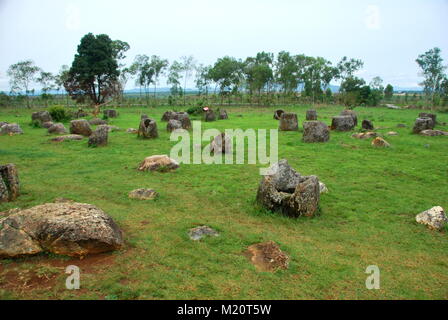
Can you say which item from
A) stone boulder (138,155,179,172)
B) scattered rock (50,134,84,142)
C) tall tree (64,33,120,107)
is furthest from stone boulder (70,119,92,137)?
tall tree (64,33,120,107)

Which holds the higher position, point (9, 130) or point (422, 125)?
point (422, 125)

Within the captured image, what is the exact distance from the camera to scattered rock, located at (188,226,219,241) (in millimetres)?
6832

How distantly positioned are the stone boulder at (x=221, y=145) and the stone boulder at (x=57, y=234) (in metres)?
9.36

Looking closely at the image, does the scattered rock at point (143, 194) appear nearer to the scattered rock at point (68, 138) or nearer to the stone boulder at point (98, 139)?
the stone boulder at point (98, 139)

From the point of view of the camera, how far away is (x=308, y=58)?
67.6 metres

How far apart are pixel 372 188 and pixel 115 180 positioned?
8.34 metres

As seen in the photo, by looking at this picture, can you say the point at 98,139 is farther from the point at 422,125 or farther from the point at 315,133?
the point at 422,125

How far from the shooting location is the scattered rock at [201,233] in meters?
6.83

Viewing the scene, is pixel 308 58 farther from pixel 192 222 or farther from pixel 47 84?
pixel 192 222

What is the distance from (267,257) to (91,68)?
4453 cm

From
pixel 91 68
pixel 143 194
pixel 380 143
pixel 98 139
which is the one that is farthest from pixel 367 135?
pixel 91 68

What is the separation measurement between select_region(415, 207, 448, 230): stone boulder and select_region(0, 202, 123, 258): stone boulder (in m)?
6.77

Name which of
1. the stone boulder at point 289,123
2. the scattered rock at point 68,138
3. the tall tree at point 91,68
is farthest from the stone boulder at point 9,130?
the tall tree at point 91,68

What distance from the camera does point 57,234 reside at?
18.8 ft
